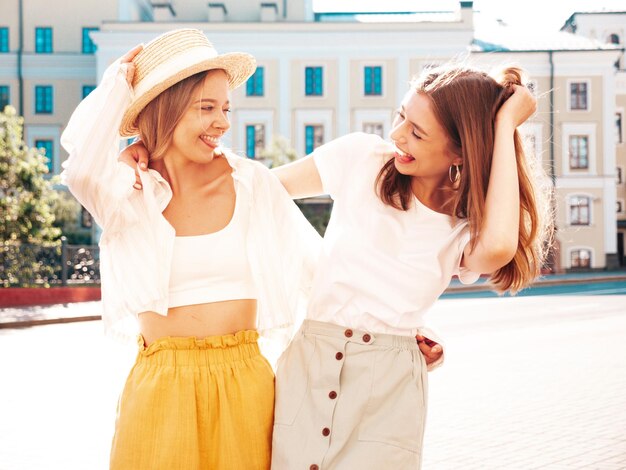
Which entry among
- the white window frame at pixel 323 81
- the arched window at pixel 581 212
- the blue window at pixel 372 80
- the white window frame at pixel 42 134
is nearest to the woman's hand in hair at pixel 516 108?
the white window frame at pixel 323 81

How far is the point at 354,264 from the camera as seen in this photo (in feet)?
9.06

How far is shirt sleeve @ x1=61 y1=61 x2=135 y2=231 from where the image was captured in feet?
8.76

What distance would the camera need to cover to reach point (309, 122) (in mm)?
42719

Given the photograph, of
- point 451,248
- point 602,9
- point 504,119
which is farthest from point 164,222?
point 602,9

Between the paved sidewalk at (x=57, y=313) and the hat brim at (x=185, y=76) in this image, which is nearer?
the hat brim at (x=185, y=76)

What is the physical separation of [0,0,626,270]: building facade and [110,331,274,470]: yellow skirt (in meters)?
38.5

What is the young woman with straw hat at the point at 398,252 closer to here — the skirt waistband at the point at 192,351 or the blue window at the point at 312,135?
the skirt waistband at the point at 192,351

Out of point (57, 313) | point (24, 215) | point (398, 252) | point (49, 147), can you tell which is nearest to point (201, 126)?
point (398, 252)

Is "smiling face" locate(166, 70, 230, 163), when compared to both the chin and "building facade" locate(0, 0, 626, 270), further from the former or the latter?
"building facade" locate(0, 0, 626, 270)

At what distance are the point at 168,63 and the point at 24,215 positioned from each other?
23.4 m

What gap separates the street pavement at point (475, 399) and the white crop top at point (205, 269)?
12.3 inches

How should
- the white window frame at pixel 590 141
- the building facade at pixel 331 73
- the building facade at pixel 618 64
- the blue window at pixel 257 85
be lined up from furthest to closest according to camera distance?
the building facade at pixel 618 64 < the white window frame at pixel 590 141 < the blue window at pixel 257 85 < the building facade at pixel 331 73

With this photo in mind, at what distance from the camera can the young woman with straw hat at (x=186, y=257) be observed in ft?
8.74

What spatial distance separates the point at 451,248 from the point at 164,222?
849mm
